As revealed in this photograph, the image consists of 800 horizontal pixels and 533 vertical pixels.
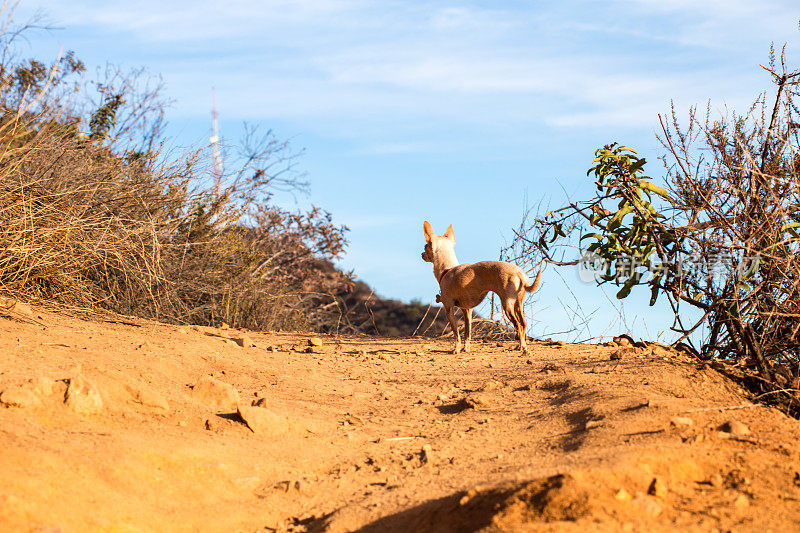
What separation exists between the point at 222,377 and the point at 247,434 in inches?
67.9

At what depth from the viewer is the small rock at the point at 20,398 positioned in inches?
155

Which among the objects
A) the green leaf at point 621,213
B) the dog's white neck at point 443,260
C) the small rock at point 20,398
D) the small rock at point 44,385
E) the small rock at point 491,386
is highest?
the green leaf at point 621,213

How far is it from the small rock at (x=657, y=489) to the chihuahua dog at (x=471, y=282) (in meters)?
4.38

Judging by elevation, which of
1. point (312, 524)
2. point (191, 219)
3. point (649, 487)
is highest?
point (191, 219)

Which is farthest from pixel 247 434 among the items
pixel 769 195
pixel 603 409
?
pixel 769 195

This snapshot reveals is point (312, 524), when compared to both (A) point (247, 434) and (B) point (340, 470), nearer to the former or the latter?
(B) point (340, 470)

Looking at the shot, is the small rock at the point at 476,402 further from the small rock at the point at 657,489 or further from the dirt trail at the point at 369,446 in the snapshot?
the small rock at the point at 657,489

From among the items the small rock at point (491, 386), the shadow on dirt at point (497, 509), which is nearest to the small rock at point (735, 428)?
the shadow on dirt at point (497, 509)

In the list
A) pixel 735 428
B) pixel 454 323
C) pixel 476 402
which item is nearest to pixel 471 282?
pixel 454 323

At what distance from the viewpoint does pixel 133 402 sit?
4406 mm

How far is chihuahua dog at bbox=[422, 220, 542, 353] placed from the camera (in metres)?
7.38

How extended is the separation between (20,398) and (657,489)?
11.7 feet

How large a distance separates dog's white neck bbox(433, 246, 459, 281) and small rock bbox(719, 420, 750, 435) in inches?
186

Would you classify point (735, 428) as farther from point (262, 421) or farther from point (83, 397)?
point (83, 397)
